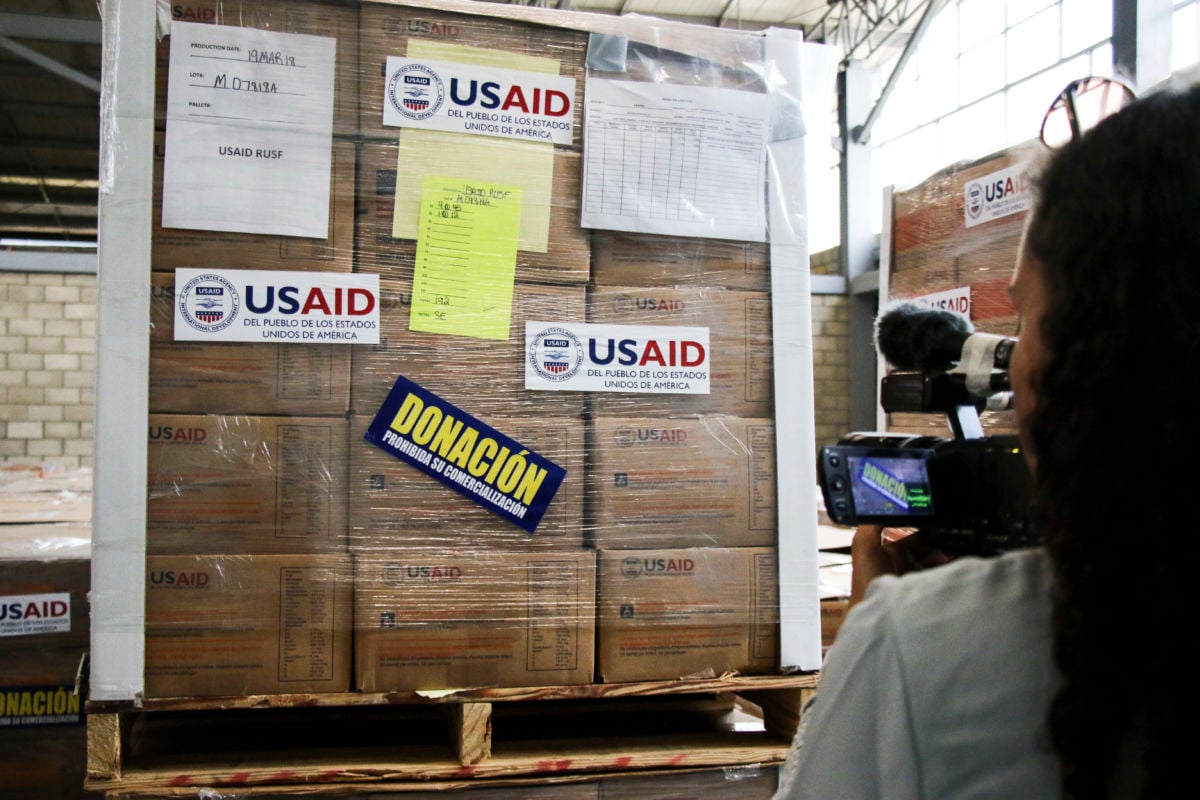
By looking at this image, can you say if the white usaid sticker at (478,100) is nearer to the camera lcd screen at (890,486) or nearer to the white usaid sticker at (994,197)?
the camera lcd screen at (890,486)

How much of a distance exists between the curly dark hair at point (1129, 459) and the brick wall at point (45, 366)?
30.7 ft

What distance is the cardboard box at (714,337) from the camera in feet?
6.91

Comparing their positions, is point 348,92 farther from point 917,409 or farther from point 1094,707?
point 1094,707

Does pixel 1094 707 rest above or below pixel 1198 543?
below

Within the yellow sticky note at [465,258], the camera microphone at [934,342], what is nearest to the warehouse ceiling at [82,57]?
the yellow sticky note at [465,258]

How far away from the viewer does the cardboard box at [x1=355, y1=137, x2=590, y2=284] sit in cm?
201

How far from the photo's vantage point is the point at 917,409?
3.90 ft

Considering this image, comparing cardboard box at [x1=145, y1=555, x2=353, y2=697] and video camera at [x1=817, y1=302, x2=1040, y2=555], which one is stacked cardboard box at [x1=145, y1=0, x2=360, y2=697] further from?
video camera at [x1=817, y1=302, x2=1040, y2=555]

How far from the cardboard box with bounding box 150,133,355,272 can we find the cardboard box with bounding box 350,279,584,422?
0.14 meters

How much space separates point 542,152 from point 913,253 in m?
2.20

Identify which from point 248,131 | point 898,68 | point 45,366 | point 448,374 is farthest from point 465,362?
point 45,366

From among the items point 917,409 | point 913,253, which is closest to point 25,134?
point 913,253

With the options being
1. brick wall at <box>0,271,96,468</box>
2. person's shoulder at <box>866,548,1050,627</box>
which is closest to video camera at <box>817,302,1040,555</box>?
person's shoulder at <box>866,548,1050,627</box>

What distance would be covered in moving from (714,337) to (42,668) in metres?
2.18
